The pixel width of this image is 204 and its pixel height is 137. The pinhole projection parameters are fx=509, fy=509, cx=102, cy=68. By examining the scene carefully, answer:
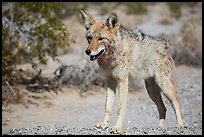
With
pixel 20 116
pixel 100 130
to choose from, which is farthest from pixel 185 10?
pixel 100 130

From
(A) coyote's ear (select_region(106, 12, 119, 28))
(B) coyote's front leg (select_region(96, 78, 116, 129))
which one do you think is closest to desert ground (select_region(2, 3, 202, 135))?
(B) coyote's front leg (select_region(96, 78, 116, 129))

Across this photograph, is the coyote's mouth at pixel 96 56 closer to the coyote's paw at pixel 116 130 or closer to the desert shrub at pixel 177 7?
the coyote's paw at pixel 116 130

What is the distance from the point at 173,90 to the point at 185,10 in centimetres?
3580

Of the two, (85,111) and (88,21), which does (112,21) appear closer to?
(88,21)

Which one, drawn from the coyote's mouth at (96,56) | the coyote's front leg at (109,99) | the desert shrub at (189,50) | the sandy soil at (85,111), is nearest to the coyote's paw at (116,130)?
the coyote's front leg at (109,99)

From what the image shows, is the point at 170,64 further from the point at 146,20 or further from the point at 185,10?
the point at 185,10

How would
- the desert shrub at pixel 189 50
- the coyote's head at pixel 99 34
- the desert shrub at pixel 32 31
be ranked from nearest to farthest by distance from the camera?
the coyote's head at pixel 99 34 → the desert shrub at pixel 32 31 → the desert shrub at pixel 189 50

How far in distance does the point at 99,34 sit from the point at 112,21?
0.40m

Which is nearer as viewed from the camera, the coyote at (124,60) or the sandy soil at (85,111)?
the coyote at (124,60)

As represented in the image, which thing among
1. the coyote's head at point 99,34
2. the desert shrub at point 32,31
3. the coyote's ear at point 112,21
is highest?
the desert shrub at point 32,31

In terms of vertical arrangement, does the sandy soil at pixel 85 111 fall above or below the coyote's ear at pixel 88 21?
below

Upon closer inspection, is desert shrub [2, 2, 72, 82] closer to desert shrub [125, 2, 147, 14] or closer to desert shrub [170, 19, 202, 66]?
desert shrub [170, 19, 202, 66]

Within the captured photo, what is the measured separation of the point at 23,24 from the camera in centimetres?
1449

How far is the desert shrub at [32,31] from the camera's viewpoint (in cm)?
1404
